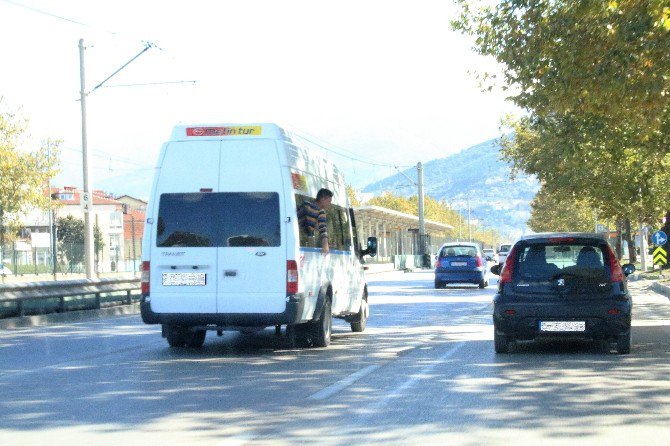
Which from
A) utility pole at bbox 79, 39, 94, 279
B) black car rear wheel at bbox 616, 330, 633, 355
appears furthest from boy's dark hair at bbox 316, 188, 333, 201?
utility pole at bbox 79, 39, 94, 279

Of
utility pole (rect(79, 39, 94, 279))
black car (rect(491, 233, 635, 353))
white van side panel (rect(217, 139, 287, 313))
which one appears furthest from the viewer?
utility pole (rect(79, 39, 94, 279))

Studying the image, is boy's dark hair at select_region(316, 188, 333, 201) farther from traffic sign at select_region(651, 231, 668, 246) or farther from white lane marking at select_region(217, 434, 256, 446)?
traffic sign at select_region(651, 231, 668, 246)

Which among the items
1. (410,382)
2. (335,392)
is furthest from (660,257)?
(335,392)

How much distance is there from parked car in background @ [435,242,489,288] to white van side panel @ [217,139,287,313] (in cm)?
2520

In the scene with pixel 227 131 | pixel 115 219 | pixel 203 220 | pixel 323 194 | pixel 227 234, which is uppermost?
pixel 115 219

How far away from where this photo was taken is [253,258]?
14.1 meters

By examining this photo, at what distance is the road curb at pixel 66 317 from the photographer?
69.7 ft

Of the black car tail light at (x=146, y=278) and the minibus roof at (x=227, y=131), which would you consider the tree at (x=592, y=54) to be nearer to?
the minibus roof at (x=227, y=131)

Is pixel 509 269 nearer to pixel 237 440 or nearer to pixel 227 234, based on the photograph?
pixel 227 234

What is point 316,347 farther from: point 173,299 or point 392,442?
point 392,442

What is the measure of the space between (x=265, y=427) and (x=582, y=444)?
7.57 ft

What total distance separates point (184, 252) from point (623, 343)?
565 centimetres

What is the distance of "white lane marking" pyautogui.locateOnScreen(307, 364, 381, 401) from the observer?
10.1 m

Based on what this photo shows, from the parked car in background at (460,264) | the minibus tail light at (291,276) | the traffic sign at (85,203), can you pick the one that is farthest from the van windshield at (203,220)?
the parked car in background at (460,264)
